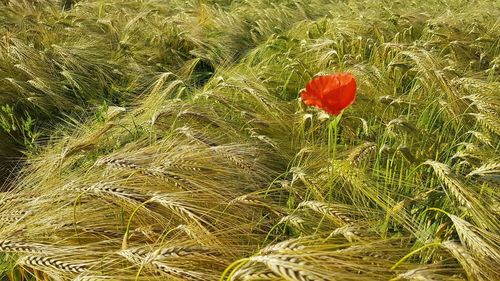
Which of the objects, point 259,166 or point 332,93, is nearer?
point 332,93

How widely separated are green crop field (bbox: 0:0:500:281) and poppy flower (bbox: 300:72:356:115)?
0.17ft

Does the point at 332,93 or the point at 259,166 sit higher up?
the point at 332,93

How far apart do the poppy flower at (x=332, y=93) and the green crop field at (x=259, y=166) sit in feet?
0.17

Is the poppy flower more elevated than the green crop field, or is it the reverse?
the poppy flower

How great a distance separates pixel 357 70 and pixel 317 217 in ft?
3.77

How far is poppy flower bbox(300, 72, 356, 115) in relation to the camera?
1.41 metres

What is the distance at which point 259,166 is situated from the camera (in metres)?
1.91

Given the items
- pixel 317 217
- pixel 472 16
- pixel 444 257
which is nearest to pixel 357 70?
pixel 317 217

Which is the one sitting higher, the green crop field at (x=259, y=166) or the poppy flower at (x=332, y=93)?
the poppy flower at (x=332, y=93)

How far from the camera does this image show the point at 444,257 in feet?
4.55

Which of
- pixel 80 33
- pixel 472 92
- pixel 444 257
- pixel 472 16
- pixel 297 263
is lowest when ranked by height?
pixel 472 16

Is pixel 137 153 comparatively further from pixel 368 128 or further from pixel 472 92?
pixel 472 92

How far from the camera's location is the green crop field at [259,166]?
1.35 meters

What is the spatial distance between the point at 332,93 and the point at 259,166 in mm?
557
